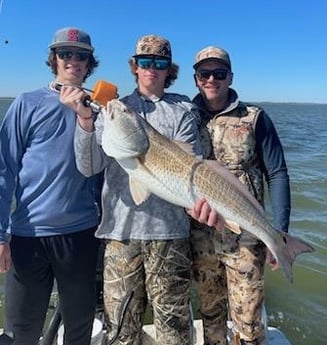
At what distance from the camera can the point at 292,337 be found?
6836mm

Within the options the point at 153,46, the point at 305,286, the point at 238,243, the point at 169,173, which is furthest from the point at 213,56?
the point at 305,286

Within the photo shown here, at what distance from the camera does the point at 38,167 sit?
12.0ft

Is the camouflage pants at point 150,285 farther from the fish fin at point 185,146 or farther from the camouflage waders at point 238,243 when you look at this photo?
the fish fin at point 185,146

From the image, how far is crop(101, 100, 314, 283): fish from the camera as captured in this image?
3.37 m

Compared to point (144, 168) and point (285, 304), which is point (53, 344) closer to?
point (144, 168)

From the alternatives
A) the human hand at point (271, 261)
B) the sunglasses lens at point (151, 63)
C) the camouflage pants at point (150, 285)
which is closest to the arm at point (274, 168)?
the human hand at point (271, 261)

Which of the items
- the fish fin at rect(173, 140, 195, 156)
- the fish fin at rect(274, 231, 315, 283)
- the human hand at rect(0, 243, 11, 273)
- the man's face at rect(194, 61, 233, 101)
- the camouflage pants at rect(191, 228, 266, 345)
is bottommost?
the camouflage pants at rect(191, 228, 266, 345)

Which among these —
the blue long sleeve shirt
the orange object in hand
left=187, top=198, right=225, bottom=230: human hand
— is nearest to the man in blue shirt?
the blue long sleeve shirt

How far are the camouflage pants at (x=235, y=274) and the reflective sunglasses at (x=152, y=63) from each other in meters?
1.39

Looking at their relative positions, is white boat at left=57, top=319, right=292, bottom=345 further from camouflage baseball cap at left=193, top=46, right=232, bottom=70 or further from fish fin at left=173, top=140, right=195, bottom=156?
camouflage baseball cap at left=193, top=46, right=232, bottom=70

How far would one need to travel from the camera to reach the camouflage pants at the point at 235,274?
4.17 meters

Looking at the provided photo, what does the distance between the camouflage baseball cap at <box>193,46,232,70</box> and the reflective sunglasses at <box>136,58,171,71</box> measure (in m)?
0.49

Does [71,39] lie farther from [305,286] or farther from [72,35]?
[305,286]

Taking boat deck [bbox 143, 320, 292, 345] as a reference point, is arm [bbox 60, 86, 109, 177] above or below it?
above
